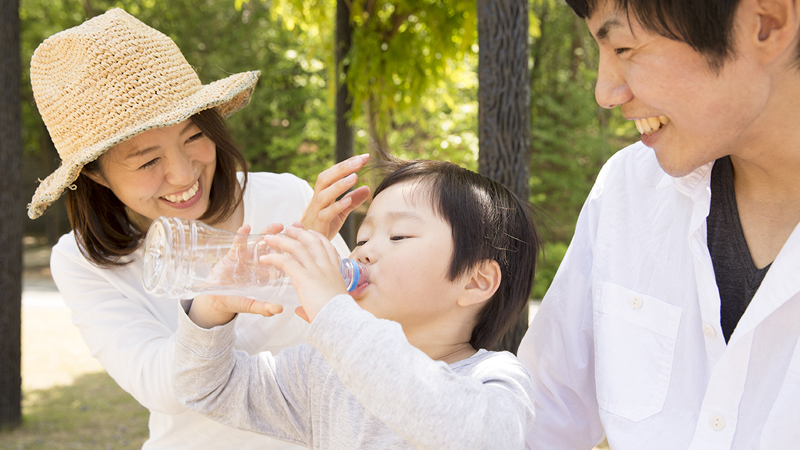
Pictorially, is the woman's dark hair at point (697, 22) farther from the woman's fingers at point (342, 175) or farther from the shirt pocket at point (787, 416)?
the woman's fingers at point (342, 175)

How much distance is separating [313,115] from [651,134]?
1541 cm

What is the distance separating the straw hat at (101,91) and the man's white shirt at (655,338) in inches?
46.6

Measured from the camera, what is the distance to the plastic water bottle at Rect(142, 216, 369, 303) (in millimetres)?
1672

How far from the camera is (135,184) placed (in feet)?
6.54

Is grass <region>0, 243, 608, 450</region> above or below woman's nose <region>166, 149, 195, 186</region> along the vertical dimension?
below

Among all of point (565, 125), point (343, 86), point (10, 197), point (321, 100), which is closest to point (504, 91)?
point (343, 86)

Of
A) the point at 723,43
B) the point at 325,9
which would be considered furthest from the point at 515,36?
the point at 325,9

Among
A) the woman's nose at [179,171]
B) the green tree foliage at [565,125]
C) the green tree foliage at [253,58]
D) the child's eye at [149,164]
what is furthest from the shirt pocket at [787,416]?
the green tree foliage at [253,58]

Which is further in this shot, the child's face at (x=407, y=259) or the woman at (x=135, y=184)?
the woman at (x=135, y=184)

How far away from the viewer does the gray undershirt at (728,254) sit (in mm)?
1548

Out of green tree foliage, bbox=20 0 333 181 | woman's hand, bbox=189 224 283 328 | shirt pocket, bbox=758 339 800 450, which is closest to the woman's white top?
woman's hand, bbox=189 224 283 328

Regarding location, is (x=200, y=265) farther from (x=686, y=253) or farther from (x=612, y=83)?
A: (x=686, y=253)

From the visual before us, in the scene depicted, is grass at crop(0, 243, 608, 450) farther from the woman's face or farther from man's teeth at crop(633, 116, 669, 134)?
man's teeth at crop(633, 116, 669, 134)

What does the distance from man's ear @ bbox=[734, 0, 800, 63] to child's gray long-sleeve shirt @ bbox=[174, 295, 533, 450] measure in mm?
841
